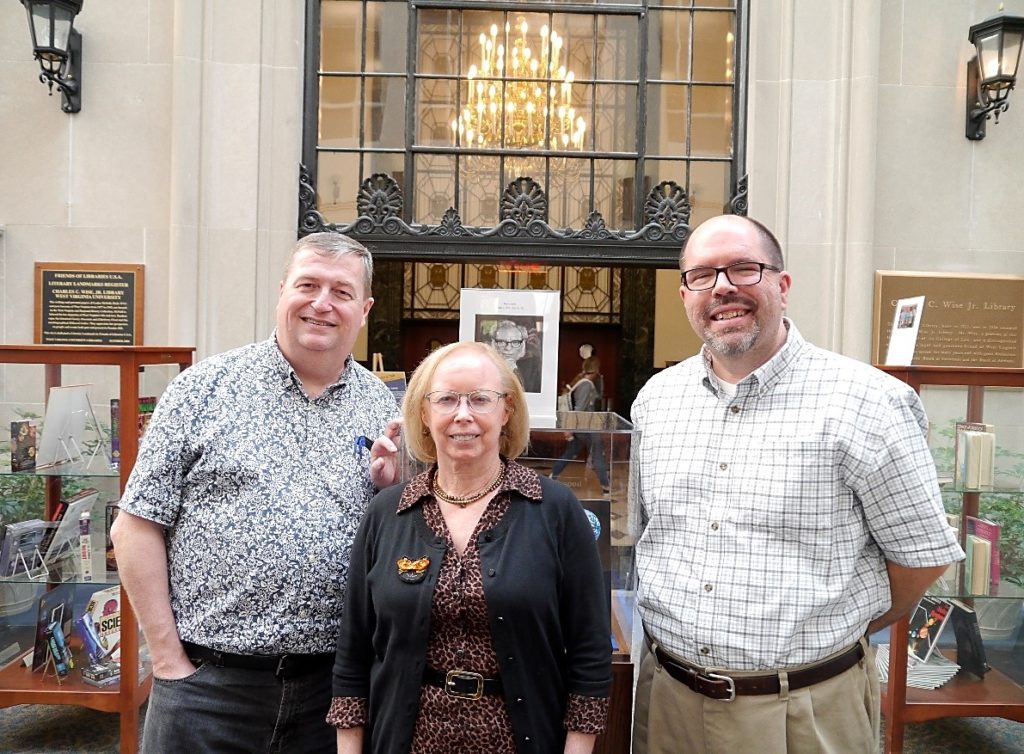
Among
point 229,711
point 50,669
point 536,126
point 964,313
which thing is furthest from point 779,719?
point 536,126

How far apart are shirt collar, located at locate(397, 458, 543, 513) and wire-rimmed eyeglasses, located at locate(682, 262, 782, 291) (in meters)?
0.70

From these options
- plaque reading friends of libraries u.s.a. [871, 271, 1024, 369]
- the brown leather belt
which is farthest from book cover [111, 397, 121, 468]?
plaque reading friends of libraries u.s.a. [871, 271, 1024, 369]

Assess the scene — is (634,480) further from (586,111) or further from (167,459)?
(586,111)

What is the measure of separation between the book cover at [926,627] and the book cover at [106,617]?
442 centimetres

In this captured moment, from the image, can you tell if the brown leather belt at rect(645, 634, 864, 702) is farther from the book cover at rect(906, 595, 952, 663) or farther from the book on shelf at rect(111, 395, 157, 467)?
the book on shelf at rect(111, 395, 157, 467)

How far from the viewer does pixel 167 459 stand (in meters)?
2.25

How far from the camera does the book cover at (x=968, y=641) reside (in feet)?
14.9

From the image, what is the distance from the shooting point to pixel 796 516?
7.09ft

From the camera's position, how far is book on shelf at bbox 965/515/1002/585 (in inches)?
171

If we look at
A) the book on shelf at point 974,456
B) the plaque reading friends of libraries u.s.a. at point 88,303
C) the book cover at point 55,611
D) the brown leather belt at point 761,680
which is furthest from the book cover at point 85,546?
the book on shelf at point 974,456

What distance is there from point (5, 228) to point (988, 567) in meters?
6.92

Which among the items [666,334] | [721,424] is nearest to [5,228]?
[721,424]

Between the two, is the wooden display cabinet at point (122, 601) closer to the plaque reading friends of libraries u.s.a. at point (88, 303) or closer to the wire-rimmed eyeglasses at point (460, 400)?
the plaque reading friends of libraries u.s.a. at point (88, 303)

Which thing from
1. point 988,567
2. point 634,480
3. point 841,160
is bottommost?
point 988,567
